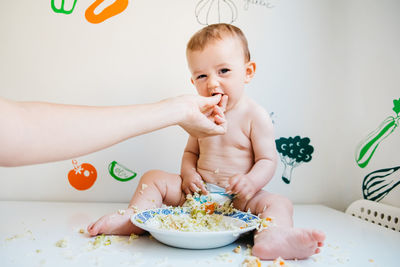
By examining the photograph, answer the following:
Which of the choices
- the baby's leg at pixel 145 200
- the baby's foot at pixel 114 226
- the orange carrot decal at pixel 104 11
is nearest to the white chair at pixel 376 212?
the baby's leg at pixel 145 200

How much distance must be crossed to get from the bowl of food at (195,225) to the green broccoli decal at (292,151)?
50 cm

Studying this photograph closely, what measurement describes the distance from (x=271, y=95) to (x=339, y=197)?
48 centimetres

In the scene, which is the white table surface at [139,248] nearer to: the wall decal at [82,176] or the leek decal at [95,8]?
the wall decal at [82,176]

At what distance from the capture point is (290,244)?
705 millimetres

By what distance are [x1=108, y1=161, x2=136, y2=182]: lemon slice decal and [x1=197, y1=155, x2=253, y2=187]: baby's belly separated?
0.38 m

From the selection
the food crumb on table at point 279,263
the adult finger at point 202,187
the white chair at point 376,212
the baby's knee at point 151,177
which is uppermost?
the baby's knee at point 151,177

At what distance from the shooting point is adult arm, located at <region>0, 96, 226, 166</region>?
0.49m

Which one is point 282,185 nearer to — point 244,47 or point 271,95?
point 271,95

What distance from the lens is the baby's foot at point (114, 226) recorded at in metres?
0.84

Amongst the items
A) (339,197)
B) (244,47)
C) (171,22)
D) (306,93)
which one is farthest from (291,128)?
(171,22)

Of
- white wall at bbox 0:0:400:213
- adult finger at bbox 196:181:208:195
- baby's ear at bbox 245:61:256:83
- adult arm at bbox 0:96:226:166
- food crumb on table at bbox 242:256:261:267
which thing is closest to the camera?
adult arm at bbox 0:96:226:166

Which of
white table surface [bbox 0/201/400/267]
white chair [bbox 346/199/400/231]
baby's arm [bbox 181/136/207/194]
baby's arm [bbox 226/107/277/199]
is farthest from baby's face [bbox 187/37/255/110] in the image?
white chair [bbox 346/199/400/231]

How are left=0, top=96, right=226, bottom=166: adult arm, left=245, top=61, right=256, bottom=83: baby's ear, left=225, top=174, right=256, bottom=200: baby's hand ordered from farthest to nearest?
1. left=245, top=61, right=256, bottom=83: baby's ear
2. left=225, top=174, right=256, bottom=200: baby's hand
3. left=0, top=96, right=226, bottom=166: adult arm

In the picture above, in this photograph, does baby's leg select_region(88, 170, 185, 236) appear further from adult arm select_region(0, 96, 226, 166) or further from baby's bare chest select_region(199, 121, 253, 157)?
adult arm select_region(0, 96, 226, 166)
